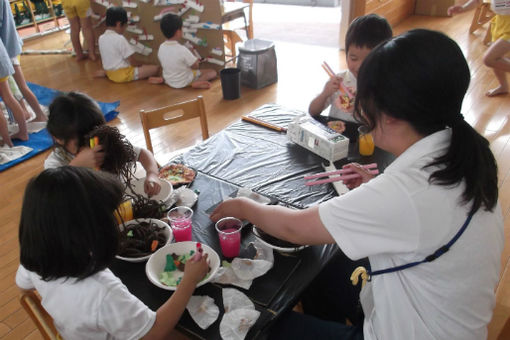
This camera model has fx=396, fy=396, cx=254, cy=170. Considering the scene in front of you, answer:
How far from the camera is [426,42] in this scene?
832mm

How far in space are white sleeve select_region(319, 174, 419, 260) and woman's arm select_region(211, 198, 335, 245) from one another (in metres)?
0.07

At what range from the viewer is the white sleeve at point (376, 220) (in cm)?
83

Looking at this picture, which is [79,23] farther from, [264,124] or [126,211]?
[126,211]

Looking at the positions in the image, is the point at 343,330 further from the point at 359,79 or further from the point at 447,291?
the point at 359,79

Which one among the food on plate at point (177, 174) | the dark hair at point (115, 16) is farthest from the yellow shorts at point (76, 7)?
the food on plate at point (177, 174)

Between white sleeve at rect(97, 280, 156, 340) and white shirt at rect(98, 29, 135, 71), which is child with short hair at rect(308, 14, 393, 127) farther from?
white shirt at rect(98, 29, 135, 71)

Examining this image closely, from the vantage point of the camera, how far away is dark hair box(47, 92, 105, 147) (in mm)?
1593

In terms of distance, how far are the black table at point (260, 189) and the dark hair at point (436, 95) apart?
0.48 m

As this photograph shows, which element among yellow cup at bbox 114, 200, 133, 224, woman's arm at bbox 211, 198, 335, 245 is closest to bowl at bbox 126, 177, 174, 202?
yellow cup at bbox 114, 200, 133, 224

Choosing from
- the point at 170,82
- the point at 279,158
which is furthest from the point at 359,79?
the point at 170,82

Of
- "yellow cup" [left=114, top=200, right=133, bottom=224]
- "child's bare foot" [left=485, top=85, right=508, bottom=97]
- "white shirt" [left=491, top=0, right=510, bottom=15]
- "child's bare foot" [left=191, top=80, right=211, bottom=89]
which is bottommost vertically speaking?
"child's bare foot" [left=485, top=85, right=508, bottom=97]

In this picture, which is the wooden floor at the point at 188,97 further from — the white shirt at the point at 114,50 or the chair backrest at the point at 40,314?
the chair backrest at the point at 40,314

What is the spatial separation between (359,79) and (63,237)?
77cm

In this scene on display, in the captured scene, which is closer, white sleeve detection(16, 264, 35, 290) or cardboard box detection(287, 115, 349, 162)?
white sleeve detection(16, 264, 35, 290)
